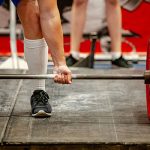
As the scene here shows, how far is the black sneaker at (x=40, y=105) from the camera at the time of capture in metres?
2.51

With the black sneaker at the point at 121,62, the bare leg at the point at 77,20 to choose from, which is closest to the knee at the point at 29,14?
the bare leg at the point at 77,20

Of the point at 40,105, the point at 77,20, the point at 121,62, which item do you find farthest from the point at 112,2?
the point at 40,105

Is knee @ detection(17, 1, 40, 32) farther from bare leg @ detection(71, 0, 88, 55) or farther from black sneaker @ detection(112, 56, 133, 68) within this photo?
black sneaker @ detection(112, 56, 133, 68)

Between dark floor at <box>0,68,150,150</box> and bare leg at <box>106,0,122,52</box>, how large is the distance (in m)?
0.98

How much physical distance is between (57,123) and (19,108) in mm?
393

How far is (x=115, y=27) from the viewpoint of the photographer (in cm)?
431

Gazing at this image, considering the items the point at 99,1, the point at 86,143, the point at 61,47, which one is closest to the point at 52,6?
the point at 61,47

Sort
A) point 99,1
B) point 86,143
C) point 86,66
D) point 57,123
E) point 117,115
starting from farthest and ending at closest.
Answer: point 99,1, point 86,66, point 117,115, point 57,123, point 86,143

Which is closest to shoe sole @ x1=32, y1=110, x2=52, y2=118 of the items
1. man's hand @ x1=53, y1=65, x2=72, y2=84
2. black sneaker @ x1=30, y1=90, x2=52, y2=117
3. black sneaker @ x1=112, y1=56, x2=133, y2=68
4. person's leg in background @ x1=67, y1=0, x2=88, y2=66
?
black sneaker @ x1=30, y1=90, x2=52, y2=117

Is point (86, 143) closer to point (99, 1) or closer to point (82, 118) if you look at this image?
point (82, 118)

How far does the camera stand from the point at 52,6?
243cm

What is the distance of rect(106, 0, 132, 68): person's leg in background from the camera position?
4.23 meters

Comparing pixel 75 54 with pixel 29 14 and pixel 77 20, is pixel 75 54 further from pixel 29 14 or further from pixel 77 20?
pixel 29 14

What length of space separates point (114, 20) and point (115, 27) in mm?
73
